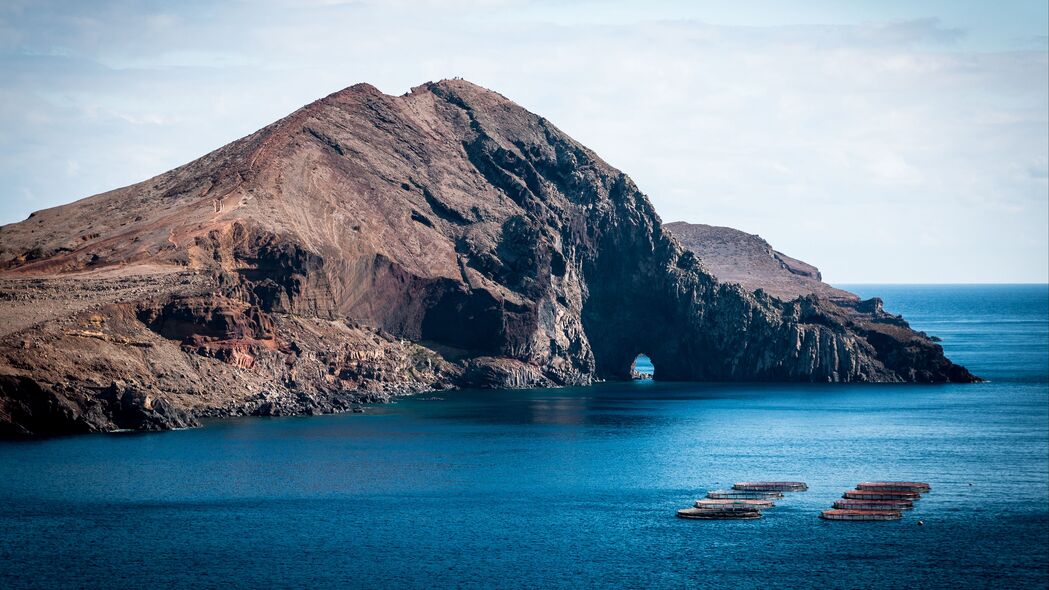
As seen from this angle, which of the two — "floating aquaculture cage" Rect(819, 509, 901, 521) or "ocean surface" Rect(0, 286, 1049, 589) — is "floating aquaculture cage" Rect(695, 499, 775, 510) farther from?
"floating aquaculture cage" Rect(819, 509, 901, 521)

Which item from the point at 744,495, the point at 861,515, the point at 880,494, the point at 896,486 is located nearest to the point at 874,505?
the point at 861,515

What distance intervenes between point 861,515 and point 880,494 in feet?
32.0

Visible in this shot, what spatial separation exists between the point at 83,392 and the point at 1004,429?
406ft

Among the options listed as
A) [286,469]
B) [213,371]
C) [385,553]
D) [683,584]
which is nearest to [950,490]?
[683,584]

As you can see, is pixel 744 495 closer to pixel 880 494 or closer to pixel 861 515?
pixel 880 494

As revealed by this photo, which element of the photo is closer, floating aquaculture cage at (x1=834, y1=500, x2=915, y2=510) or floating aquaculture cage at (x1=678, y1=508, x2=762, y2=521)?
floating aquaculture cage at (x1=678, y1=508, x2=762, y2=521)

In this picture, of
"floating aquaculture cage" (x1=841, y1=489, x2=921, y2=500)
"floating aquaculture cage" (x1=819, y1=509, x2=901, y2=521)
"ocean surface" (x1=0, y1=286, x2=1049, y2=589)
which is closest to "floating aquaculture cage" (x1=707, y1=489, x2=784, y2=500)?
"ocean surface" (x1=0, y1=286, x2=1049, y2=589)

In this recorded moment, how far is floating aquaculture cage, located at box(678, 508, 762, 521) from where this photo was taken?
414ft

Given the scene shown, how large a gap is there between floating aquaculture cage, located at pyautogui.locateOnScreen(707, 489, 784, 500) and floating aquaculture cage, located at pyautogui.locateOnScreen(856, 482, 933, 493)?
9117 mm

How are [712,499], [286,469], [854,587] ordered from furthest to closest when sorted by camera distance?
[286,469] < [712,499] < [854,587]

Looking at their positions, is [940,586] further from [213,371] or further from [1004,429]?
[213,371]

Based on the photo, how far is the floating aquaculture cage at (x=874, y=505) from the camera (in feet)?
422

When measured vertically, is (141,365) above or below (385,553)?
above

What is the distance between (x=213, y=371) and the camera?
647 ft
